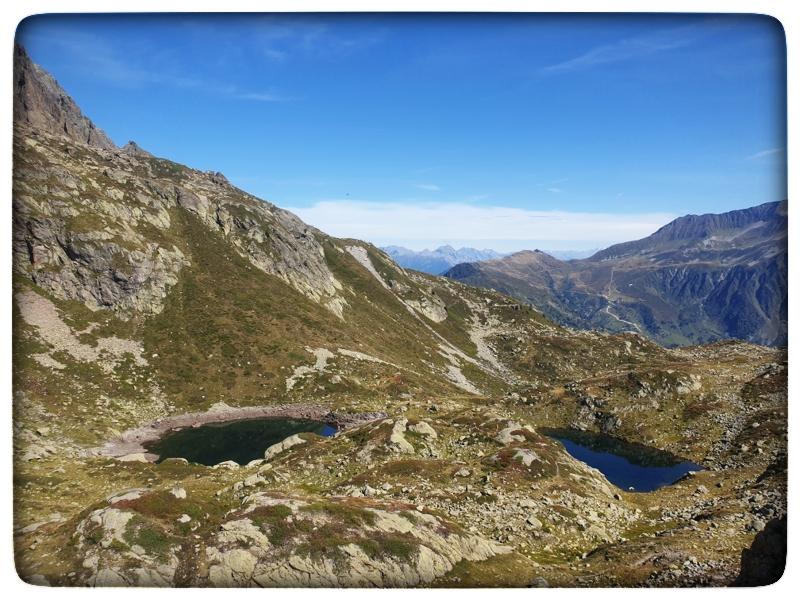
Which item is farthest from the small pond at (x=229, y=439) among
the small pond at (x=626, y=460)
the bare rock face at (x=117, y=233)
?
the small pond at (x=626, y=460)

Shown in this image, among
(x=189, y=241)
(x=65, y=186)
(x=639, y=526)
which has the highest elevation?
(x=65, y=186)

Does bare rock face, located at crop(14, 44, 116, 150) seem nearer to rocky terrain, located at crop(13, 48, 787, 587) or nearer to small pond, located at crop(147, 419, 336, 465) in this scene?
rocky terrain, located at crop(13, 48, 787, 587)

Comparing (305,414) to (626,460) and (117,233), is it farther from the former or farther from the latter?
(117,233)

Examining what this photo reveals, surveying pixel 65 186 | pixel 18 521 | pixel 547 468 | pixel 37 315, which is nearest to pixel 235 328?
pixel 37 315

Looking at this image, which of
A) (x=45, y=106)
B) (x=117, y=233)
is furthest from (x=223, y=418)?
(x=45, y=106)

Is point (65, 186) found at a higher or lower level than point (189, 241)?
higher
